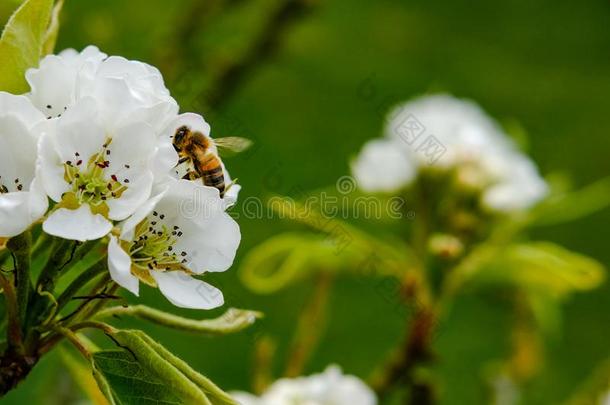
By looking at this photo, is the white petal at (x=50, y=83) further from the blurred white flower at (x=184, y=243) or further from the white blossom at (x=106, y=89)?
the blurred white flower at (x=184, y=243)

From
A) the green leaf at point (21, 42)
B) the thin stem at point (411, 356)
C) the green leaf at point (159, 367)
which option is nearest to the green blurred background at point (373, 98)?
the thin stem at point (411, 356)

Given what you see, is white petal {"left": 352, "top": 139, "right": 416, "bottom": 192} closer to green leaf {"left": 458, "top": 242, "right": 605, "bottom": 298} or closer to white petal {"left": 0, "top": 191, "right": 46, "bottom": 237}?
green leaf {"left": 458, "top": 242, "right": 605, "bottom": 298}

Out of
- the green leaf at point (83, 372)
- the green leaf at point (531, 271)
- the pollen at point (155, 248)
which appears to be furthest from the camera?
the green leaf at point (531, 271)

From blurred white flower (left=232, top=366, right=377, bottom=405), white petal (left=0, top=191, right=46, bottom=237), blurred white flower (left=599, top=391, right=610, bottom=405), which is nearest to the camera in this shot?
white petal (left=0, top=191, right=46, bottom=237)

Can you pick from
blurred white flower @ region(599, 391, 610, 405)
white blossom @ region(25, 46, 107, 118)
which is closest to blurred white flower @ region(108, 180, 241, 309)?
white blossom @ region(25, 46, 107, 118)

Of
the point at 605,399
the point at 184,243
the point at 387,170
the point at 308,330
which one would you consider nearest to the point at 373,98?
the point at 387,170

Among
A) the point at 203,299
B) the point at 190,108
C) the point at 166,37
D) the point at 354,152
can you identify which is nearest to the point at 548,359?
the point at 354,152
